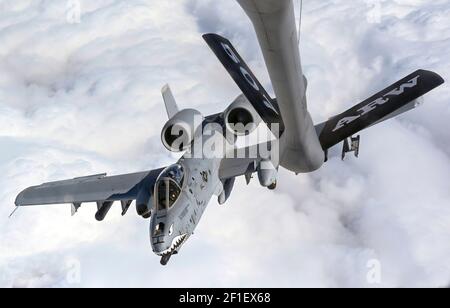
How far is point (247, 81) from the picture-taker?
Result: 16734mm

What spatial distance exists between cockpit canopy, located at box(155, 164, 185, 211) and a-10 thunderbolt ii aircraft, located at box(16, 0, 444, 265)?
29mm

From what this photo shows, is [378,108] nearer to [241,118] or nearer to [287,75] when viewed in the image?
[241,118]

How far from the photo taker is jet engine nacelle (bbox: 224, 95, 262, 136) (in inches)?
707

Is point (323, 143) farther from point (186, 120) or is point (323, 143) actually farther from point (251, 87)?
point (186, 120)

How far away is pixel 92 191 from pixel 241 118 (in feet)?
19.6

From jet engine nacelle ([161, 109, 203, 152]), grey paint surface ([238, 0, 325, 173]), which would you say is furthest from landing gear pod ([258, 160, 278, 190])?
jet engine nacelle ([161, 109, 203, 152])

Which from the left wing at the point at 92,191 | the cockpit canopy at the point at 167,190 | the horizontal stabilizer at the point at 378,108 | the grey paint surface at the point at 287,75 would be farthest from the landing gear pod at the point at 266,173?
the left wing at the point at 92,191

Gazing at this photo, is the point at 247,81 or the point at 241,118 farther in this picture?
the point at 241,118

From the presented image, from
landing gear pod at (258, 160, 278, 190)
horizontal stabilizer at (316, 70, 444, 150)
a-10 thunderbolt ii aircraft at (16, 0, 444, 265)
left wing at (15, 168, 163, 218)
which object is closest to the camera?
a-10 thunderbolt ii aircraft at (16, 0, 444, 265)

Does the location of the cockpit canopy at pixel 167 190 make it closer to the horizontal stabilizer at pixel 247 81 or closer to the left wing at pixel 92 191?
the left wing at pixel 92 191

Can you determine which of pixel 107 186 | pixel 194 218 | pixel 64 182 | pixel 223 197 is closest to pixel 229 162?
pixel 223 197

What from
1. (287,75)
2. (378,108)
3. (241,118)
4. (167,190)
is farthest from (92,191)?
(378,108)

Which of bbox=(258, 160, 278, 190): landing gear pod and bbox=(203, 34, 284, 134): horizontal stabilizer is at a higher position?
bbox=(203, 34, 284, 134): horizontal stabilizer

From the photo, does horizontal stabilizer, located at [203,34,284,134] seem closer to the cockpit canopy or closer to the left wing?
the cockpit canopy
